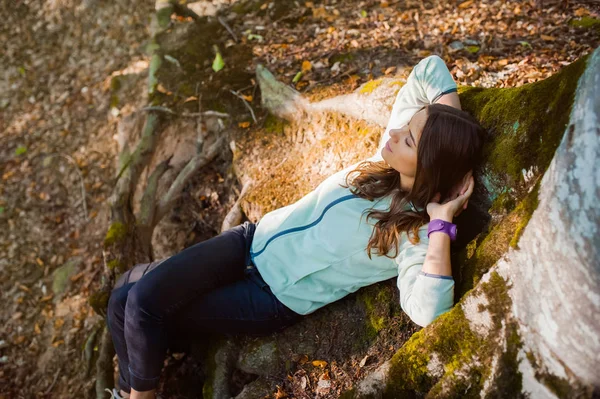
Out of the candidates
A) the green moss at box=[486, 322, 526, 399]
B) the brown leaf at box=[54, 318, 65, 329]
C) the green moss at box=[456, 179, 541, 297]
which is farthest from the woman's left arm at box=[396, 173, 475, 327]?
the brown leaf at box=[54, 318, 65, 329]

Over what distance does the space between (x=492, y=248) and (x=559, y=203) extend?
0.61m

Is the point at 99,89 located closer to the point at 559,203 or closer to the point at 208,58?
the point at 208,58

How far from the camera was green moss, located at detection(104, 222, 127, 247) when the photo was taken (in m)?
4.42

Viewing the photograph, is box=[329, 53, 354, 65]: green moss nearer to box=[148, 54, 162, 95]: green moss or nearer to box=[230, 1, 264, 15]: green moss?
box=[230, 1, 264, 15]: green moss

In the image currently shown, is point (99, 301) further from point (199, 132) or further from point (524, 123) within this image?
point (524, 123)

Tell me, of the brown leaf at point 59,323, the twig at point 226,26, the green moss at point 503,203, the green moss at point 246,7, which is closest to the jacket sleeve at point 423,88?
the green moss at point 503,203

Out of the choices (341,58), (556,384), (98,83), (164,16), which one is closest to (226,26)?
(164,16)

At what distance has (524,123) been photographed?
243 cm

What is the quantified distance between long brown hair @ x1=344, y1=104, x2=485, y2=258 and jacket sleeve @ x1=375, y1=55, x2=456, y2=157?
15.4 inches

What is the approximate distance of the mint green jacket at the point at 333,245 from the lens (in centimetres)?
284

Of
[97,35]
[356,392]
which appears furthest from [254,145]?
[97,35]

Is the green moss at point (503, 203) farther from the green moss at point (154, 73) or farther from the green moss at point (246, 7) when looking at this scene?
the green moss at point (246, 7)

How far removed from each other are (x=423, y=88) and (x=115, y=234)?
3.02 metres

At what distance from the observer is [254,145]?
471 centimetres
